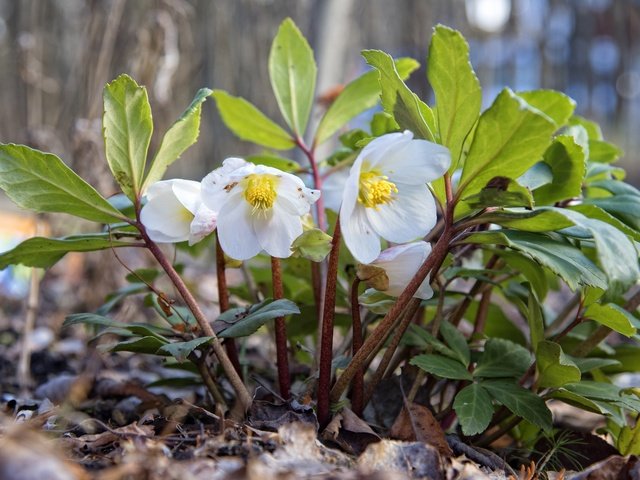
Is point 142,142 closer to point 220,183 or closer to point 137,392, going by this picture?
point 220,183

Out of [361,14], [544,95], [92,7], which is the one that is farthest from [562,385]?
[361,14]

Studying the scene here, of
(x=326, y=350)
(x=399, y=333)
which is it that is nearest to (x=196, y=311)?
(x=326, y=350)

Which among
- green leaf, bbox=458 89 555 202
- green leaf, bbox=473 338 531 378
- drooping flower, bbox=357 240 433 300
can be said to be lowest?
green leaf, bbox=473 338 531 378

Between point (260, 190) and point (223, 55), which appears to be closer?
point (260, 190)

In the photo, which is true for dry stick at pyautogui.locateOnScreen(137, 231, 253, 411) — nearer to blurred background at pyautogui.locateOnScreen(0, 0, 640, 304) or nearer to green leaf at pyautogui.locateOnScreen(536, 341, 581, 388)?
green leaf at pyautogui.locateOnScreen(536, 341, 581, 388)

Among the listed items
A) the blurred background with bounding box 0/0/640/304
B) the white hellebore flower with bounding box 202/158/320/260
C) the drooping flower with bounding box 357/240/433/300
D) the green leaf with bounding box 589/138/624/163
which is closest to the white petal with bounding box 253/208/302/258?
the white hellebore flower with bounding box 202/158/320/260

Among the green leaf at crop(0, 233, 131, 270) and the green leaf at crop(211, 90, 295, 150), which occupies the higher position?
the green leaf at crop(211, 90, 295, 150)

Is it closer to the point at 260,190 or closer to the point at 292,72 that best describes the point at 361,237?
the point at 260,190
